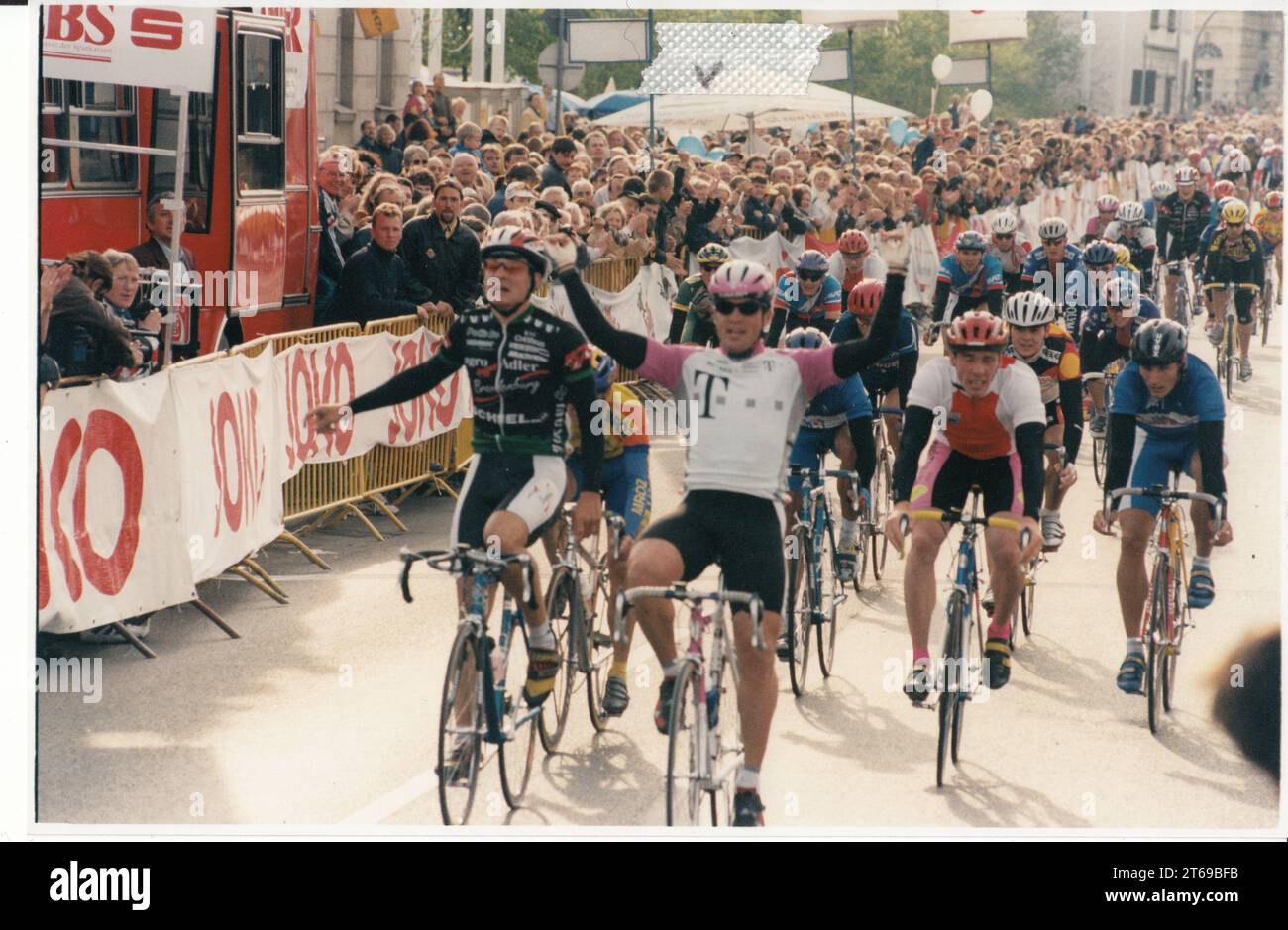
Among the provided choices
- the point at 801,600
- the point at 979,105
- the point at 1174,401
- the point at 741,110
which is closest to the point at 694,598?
the point at 801,600

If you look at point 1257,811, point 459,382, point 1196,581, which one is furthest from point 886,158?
point 1257,811

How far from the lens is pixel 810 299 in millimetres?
12648

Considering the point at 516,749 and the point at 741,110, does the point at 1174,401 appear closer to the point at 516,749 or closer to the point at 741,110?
the point at 516,749

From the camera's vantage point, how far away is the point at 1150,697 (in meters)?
9.10

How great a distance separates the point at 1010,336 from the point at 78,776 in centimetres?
634

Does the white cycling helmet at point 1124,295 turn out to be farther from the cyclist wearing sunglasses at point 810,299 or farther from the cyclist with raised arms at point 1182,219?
the cyclist with raised arms at point 1182,219

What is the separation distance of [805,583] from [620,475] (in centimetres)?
135

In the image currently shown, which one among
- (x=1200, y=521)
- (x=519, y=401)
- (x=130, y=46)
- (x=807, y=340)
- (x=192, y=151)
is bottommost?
(x=1200, y=521)

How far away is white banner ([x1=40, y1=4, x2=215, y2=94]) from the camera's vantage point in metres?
11.0

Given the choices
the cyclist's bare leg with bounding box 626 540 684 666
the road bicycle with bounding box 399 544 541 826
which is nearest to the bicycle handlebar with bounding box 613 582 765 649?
the cyclist's bare leg with bounding box 626 540 684 666

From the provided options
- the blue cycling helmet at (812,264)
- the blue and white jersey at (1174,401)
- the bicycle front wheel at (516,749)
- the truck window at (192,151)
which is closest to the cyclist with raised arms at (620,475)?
the bicycle front wheel at (516,749)

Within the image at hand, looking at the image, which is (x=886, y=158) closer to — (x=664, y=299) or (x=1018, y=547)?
(x=664, y=299)

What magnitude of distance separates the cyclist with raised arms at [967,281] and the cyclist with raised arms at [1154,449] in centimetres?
537

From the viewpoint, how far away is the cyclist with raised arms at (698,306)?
11141mm
